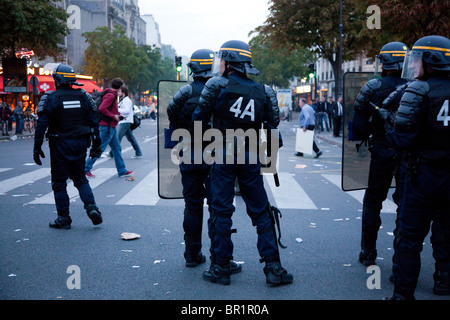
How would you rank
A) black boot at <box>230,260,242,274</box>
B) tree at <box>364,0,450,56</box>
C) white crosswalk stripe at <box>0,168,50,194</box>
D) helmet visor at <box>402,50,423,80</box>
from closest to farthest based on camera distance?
helmet visor at <box>402,50,423,80</box> → black boot at <box>230,260,242,274</box> → white crosswalk stripe at <box>0,168,50,194</box> → tree at <box>364,0,450,56</box>

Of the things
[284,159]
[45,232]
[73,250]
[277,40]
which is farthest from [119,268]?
[277,40]

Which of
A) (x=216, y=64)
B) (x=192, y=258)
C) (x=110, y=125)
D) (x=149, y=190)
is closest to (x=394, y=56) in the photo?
(x=216, y=64)

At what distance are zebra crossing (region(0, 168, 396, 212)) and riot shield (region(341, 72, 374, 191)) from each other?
6.96ft

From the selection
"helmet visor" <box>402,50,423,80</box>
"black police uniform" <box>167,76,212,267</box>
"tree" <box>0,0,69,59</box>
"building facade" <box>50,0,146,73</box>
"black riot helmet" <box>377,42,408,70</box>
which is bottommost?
"black police uniform" <box>167,76,212,267</box>

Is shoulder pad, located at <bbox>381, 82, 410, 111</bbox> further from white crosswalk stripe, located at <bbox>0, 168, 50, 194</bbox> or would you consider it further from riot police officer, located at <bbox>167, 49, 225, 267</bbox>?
white crosswalk stripe, located at <bbox>0, 168, 50, 194</bbox>

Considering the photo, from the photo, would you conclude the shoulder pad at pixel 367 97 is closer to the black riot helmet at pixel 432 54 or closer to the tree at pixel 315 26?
the black riot helmet at pixel 432 54

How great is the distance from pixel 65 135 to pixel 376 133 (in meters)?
3.63

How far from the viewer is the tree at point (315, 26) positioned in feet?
88.3

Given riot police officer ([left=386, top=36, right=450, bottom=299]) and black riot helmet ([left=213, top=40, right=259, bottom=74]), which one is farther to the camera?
black riot helmet ([left=213, top=40, right=259, bottom=74])

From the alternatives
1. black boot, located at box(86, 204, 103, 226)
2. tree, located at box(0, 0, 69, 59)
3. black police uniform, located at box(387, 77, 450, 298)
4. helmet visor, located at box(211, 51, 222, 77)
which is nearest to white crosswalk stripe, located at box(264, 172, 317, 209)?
black boot, located at box(86, 204, 103, 226)

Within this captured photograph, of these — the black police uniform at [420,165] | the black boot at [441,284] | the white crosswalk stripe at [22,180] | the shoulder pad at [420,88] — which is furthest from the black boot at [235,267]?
the white crosswalk stripe at [22,180]

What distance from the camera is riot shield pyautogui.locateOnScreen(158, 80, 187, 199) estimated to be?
5.44 metres
